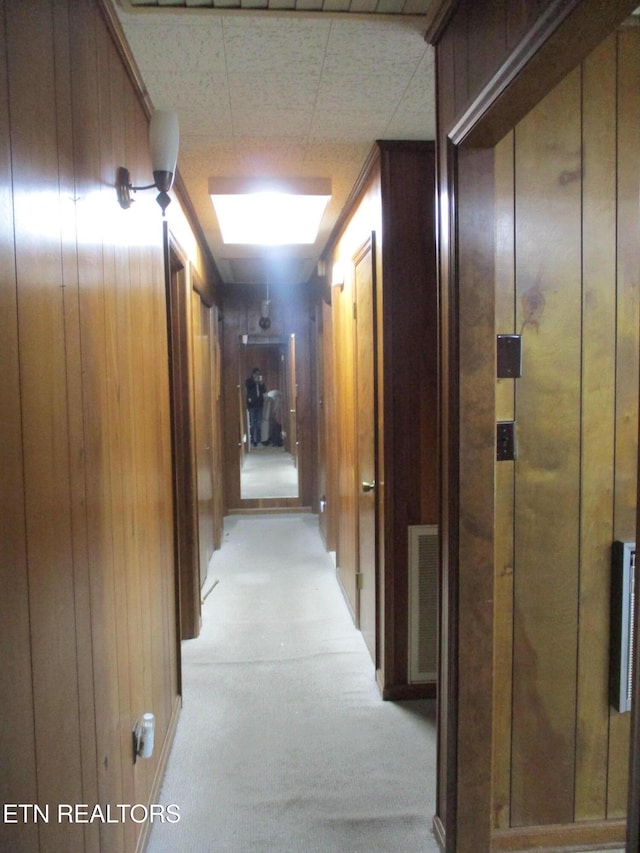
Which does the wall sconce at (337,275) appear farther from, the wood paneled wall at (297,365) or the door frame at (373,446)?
the wood paneled wall at (297,365)

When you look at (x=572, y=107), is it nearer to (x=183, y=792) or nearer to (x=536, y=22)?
(x=536, y=22)

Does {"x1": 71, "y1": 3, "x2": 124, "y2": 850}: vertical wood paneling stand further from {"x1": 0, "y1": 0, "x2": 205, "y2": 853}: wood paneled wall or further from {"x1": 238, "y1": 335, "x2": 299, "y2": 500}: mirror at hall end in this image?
{"x1": 238, "y1": 335, "x2": 299, "y2": 500}: mirror at hall end

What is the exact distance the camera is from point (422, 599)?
2.43m

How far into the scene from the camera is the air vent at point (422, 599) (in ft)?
7.93

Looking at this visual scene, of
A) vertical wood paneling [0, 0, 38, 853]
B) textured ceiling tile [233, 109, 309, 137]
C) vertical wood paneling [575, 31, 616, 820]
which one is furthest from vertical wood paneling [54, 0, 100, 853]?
vertical wood paneling [575, 31, 616, 820]

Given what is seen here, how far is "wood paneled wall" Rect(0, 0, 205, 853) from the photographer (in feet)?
2.71

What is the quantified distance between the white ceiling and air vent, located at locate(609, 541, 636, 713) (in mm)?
1575

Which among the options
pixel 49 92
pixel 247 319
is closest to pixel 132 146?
pixel 49 92

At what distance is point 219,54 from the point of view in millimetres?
1656

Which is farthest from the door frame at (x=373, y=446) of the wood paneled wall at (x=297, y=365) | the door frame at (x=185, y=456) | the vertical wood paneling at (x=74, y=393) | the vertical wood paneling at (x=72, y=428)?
the wood paneled wall at (x=297, y=365)

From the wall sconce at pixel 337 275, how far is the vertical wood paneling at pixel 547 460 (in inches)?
81.1

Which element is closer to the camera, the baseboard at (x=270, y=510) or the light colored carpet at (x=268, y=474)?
the baseboard at (x=270, y=510)

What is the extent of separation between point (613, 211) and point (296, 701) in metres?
2.18

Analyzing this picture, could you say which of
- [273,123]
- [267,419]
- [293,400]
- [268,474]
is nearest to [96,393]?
[273,123]
